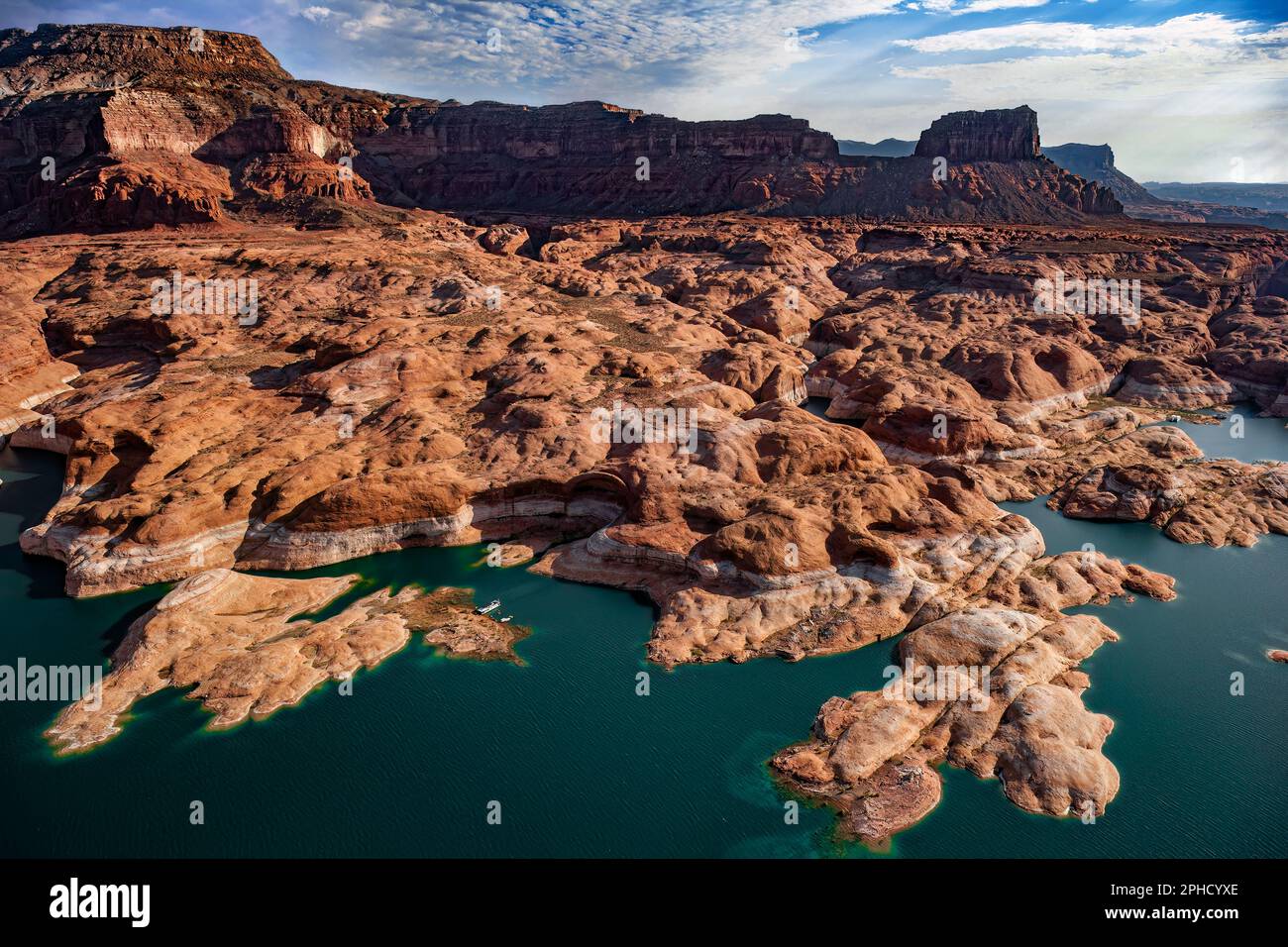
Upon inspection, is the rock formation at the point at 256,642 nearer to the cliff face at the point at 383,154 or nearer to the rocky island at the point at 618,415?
the rocky island at the point at 618,415

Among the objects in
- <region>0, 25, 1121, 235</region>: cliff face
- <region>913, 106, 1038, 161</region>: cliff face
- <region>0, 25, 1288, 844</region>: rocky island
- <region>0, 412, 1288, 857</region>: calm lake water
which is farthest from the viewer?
<region>913, 106, 1038, 161</region>: cliff face

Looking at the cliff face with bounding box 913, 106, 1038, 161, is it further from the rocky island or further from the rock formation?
the rock formation

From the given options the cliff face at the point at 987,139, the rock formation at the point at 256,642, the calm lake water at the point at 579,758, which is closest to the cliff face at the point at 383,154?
the cliff face at the point at 987,139

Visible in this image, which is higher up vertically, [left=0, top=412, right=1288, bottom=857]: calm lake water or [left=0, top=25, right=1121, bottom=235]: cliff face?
[left=0, top=25, right=1121, bottom=235]: cliff face

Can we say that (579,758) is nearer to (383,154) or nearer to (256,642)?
(256,642)

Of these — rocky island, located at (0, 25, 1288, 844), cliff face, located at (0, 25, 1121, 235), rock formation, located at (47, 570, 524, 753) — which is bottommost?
rock formation, located at (47, 570, 524, 753)

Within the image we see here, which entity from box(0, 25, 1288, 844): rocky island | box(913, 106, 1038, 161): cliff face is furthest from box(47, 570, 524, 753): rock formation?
box(913, 106, 1038, 161): cliff face
